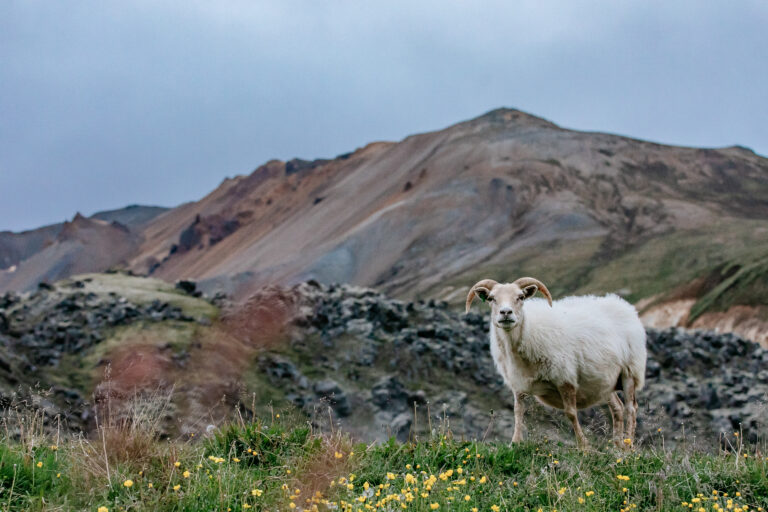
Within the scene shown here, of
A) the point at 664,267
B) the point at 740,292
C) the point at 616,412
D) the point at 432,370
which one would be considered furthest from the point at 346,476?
the point at 664,267

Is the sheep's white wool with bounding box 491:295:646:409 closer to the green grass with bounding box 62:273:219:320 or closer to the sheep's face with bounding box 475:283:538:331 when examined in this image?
the sheep's face with bounding box 475:283:538:331

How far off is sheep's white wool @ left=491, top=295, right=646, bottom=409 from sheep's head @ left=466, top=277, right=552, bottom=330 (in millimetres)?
372

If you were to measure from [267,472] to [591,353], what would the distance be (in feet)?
18.3

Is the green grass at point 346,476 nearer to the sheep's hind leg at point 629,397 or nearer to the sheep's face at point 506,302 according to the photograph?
the sheep's face at point 506,302

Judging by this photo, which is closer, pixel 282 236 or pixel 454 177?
pixel 454 177

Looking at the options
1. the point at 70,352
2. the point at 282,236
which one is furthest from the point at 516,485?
the point at 282,236

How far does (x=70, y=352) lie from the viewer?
25.7 m

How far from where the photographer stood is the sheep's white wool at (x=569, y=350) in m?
10.7

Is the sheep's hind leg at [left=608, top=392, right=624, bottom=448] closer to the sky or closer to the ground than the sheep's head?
closer to the ground

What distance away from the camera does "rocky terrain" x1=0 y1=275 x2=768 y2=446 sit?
23234 mm

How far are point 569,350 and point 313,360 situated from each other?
1689cm

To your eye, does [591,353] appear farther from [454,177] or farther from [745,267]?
[454,177]

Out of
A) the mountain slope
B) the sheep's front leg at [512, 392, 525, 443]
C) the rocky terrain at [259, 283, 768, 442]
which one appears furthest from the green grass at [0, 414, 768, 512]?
the mountain slope

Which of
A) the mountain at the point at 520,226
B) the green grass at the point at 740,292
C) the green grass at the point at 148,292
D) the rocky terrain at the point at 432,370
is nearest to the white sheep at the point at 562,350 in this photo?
the rocky terrain at the point at 432,370
